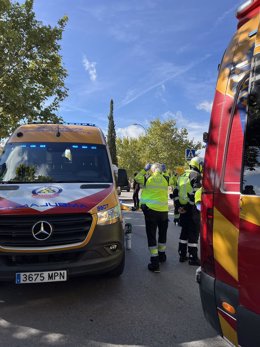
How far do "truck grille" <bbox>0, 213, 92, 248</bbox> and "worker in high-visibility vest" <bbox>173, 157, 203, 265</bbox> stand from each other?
2.78 m

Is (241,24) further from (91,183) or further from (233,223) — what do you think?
(91,183)

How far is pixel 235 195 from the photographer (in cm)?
258

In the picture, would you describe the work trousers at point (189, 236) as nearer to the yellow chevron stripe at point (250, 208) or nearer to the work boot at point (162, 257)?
the work boot at point (162, 257)

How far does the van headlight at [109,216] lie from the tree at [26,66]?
10.6 m

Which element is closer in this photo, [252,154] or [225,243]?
[252,154]

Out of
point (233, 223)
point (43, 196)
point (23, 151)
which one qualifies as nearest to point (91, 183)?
point (43, 196)

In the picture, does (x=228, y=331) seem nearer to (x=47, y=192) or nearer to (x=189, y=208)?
(x=47, y=192)

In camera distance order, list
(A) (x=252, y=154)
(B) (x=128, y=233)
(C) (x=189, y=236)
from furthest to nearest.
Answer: (B) (x=128, y=233) → (C) (x=189, y=236) → (A) (x=252, y=154)

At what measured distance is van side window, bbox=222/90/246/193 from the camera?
2.63m

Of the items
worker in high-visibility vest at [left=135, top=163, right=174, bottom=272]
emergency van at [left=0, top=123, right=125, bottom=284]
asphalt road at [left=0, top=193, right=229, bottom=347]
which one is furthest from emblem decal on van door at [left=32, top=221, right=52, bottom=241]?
worker in high-visibility vest at [left=135, top=163, right=174, bottom=272]

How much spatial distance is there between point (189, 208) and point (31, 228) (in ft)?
10.9

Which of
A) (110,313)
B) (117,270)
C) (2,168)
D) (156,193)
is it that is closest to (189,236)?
(156,193)

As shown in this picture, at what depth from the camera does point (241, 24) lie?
2.87m

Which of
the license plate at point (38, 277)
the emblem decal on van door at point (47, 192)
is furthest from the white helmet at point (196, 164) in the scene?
the license plate at point (38, 277)
